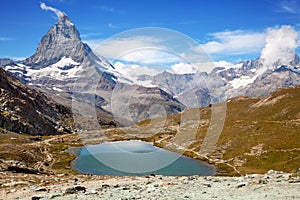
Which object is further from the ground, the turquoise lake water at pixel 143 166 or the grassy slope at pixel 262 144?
the grassy slope at pixel 262 144

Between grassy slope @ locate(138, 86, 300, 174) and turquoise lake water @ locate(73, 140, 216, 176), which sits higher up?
grassy slope @ locate(138, 86, 300, 174)

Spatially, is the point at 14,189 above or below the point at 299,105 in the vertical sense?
below

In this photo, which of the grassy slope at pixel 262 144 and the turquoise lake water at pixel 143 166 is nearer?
the turquoise lake water at pixel 143 166

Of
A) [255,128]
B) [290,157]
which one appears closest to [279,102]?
[255,128]

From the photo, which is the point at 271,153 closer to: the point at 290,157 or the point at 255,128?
the point at 290,157

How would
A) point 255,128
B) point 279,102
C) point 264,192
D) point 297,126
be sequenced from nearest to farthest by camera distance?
point 264,192 < point 297,126 < point 255,128 < point 279,102

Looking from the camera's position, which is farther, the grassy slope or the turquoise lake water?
the grassy slope

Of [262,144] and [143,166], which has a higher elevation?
[262,144]

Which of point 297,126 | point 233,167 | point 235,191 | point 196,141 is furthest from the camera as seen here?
point 196,141

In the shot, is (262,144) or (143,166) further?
(262,144)

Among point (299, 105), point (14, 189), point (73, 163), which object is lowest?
point (73, 163)

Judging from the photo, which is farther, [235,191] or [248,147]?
[248,147]
